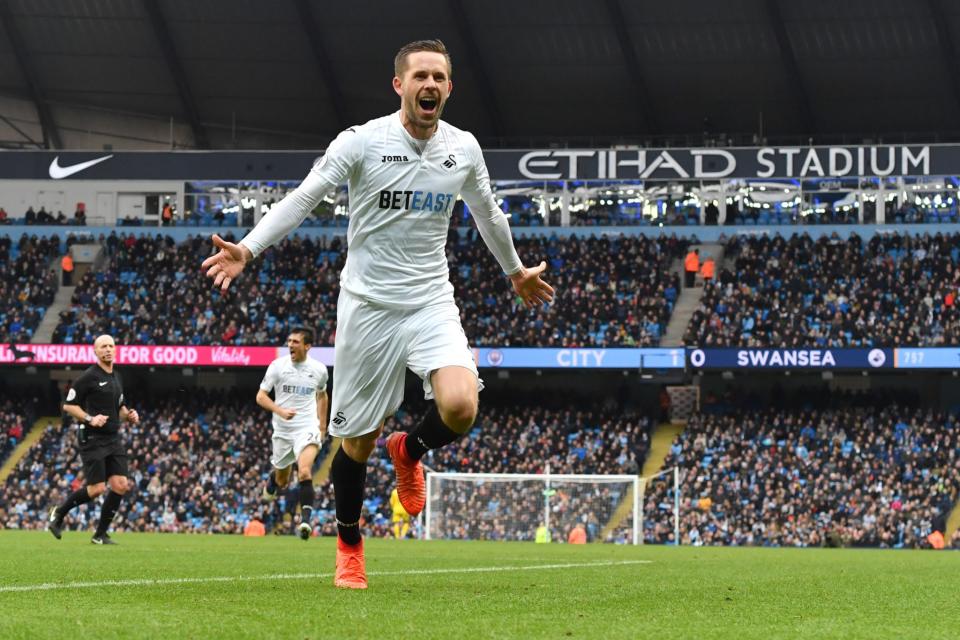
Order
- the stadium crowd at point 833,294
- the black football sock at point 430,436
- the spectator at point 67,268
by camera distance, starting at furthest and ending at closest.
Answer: the spectator at point 67,268
the stadium crowd at point 833,294
the black football sock at point 430,436

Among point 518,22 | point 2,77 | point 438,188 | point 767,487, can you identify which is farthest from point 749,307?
point 438,188

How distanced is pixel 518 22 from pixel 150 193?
14518mm

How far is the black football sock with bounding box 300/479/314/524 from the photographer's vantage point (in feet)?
55.6

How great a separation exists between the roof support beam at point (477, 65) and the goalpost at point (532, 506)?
16856mm

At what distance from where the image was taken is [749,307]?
4025 centimetres

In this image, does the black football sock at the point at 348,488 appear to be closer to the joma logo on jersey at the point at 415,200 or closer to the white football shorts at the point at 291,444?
the joma logo on jersey at the point at 415,200

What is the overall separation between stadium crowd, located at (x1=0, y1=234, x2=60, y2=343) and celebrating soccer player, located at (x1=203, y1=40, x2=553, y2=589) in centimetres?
3728

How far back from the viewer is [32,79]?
46.9 meters

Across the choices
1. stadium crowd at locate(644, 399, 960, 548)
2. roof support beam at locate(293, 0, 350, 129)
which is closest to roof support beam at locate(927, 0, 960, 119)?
stadium crowd at locate(644, 399, 960, 548)

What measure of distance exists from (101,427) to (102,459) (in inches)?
14.9

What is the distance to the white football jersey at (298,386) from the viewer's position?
17.5 metres

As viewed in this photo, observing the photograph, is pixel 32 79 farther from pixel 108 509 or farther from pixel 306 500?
pixel 108 509

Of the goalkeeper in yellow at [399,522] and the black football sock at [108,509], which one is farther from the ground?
the black football sock at [108,509]

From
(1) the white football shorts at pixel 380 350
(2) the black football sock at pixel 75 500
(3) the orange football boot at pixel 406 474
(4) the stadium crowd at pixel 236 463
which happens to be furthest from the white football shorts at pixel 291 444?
(4) the stadium crowd at pixel 236 463
